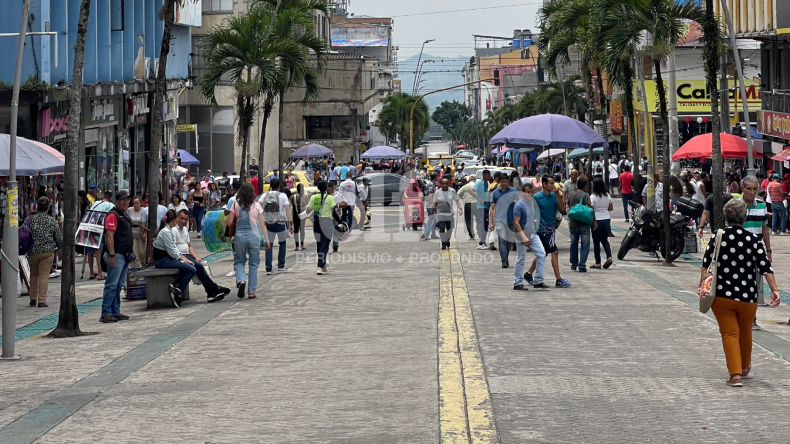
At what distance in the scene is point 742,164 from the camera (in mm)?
42125

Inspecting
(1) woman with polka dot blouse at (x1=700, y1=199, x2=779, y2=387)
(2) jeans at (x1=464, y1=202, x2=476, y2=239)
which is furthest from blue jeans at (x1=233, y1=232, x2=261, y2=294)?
(2) jeans at (x1=464, y1=202, x2=476, y2=239)

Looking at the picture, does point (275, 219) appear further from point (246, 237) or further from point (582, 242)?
point (582, 242)

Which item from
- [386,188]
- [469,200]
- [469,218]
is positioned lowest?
[469,218]

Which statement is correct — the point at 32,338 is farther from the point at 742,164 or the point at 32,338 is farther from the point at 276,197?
the point at 742,164

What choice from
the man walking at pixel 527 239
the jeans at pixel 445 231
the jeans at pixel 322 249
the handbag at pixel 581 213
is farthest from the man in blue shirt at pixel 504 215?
the jeans at pixel 445 231

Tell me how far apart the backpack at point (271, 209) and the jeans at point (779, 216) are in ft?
50.8

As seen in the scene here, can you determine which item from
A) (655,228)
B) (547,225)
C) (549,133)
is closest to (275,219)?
(547,225)

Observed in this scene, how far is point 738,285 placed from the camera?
9.30m

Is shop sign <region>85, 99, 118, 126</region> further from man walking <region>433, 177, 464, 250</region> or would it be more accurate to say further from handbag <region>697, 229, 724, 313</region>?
handbag <region>697, 229, 724, 313</region>

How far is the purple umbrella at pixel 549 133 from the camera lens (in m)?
26.5

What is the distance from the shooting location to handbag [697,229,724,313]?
930 cm

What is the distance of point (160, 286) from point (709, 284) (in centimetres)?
871

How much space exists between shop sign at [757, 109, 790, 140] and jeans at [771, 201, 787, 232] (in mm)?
A: 6638

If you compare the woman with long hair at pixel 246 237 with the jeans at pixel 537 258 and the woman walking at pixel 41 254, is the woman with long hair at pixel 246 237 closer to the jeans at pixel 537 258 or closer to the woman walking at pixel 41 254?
the woman walking at pixel 41 254
